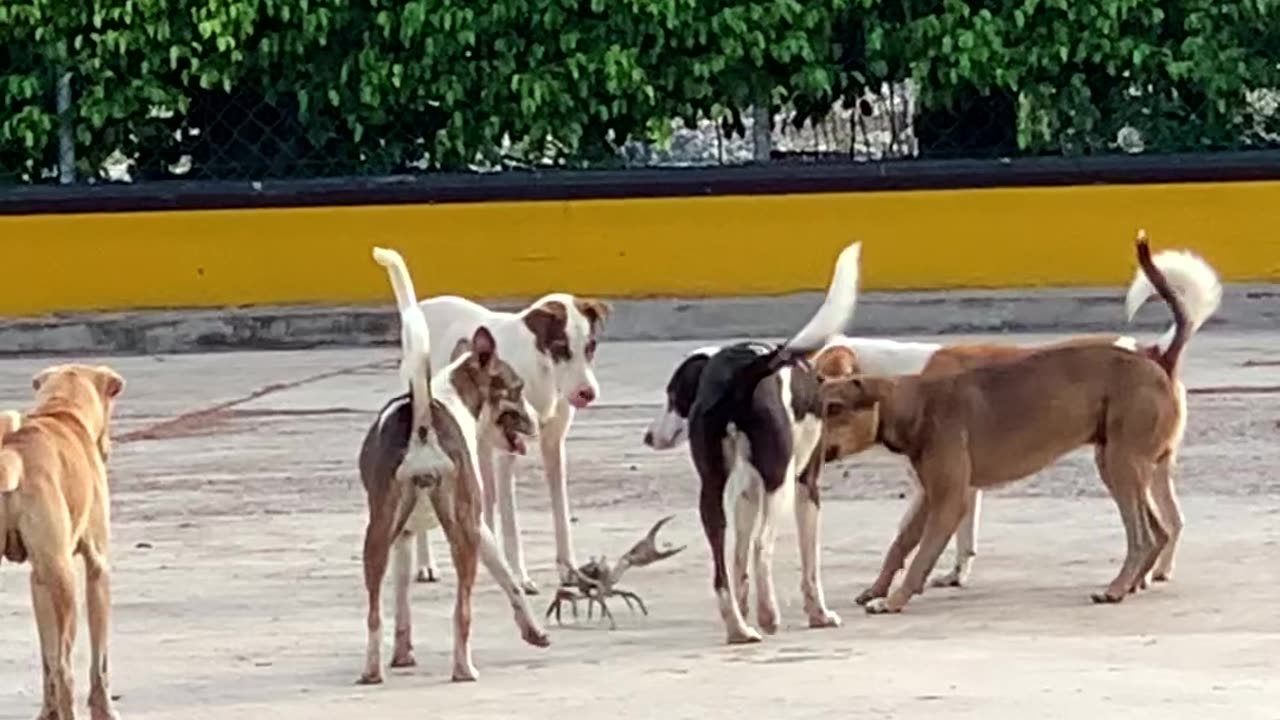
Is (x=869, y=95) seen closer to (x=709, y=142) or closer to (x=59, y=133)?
(x=709, y=142)

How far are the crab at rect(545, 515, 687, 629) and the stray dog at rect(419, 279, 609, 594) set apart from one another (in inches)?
10.1

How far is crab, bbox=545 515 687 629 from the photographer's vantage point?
8.86 m

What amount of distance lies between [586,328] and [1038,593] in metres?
1.71

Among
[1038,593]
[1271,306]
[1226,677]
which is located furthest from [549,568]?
[1271,306]

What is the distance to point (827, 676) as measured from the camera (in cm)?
771

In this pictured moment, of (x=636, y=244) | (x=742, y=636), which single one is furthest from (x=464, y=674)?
(x=636, y=244)

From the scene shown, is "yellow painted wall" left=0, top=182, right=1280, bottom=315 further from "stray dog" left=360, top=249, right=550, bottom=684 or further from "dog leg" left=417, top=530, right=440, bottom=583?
"stray dog" left=360, top=249, right=550, bottom=684

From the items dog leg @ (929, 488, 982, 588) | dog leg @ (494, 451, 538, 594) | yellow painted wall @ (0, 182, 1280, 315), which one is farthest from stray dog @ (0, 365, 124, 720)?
yellow painted wall @ (0, 182, 1280, 315)

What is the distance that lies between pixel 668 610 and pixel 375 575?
5.10ft

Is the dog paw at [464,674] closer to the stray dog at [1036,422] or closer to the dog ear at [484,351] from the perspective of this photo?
the dog ear at [484,351]

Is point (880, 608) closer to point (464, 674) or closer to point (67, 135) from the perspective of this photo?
point (464, 674)

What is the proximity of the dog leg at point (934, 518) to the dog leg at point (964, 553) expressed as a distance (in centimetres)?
19

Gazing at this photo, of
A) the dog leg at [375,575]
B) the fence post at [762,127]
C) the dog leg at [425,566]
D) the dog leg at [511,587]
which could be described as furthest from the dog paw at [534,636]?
the fence post at [762,127]

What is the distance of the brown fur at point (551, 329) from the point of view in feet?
31.0
